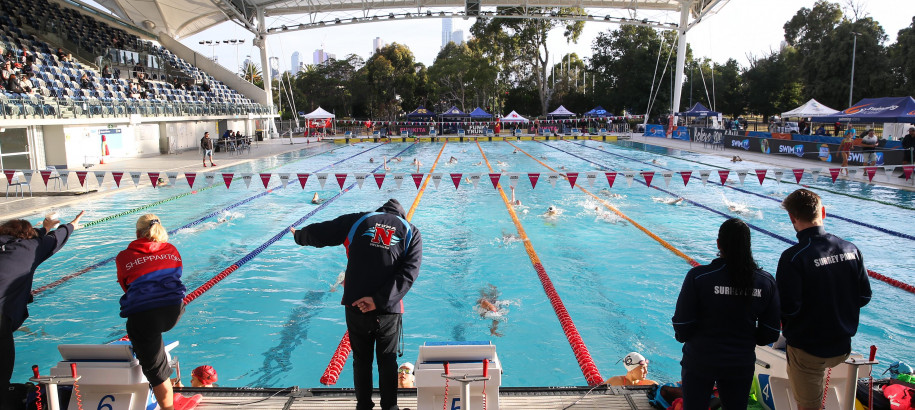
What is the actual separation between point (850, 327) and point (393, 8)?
109ft

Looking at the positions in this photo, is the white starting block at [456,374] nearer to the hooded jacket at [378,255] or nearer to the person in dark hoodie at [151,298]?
the hooded jacket at [378,255]

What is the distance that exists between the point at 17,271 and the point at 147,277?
2.16 feet

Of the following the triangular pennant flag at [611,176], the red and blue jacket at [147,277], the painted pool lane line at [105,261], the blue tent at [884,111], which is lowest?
the painted pool lane line at [105,261]

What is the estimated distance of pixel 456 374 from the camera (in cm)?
267

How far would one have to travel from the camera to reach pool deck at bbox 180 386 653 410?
10.6 ft

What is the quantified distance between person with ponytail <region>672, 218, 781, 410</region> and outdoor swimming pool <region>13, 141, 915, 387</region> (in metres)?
2.43

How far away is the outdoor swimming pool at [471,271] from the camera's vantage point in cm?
532

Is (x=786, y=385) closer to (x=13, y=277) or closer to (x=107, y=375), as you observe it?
(x=107, y=375)

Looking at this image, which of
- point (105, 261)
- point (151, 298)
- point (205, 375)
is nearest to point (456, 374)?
point (151, 298)

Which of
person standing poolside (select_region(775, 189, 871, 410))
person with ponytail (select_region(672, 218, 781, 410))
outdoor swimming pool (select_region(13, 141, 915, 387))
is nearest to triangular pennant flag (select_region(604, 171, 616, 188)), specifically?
outdoor swimming pool (select_region(13, 141, 915, 387))

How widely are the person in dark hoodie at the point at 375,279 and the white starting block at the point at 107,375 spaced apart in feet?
3.53

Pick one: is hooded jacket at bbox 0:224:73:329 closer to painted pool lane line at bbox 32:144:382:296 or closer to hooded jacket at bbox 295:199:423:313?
hooded jacket at bbox 295:199:423:313

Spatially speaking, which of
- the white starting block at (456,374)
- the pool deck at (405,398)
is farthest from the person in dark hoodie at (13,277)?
the white starting block at (456,374)

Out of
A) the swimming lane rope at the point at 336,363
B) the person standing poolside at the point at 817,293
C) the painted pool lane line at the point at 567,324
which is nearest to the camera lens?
the person standing poolside at the point at 817,293
